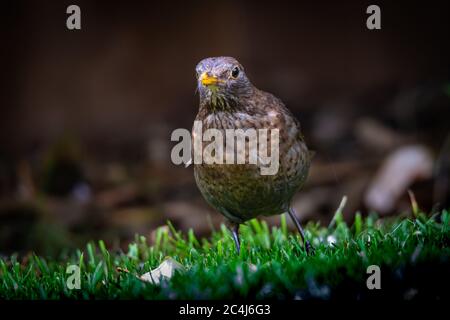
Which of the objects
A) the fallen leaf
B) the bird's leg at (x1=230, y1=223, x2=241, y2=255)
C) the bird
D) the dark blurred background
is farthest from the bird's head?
the dark blurred background

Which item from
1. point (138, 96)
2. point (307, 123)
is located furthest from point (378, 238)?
point (138, 96)

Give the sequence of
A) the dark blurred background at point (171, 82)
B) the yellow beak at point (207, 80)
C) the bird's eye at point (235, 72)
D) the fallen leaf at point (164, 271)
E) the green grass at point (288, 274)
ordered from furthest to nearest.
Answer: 1. the dark blurred background at point (171, 82)
2. the bird's eye at point (235, 72)
3. the yellow beak at point (207, 80)
4. the fallen leaf at point (164, 271)
5. the green grass at point (288, 274)

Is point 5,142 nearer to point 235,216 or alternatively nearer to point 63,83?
point 63,83

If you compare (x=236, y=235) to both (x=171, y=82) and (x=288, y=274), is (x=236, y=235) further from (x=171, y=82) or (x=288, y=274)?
(x=171, y=82)

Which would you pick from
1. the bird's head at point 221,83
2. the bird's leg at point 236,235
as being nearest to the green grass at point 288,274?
the bird's leg at point 236,235

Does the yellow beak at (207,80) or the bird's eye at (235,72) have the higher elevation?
the bird's eye at (235,72)

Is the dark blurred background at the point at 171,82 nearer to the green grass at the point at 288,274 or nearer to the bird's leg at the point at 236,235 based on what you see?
the bird's leg at the point at 236,235

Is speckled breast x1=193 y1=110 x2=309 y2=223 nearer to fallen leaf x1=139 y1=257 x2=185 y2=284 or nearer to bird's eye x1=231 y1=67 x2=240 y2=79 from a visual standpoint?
bird's eye x1=231 y1=67 x2=240 y2=79
